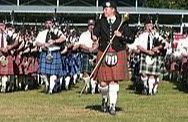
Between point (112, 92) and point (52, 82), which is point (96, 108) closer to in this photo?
point (112, 92)

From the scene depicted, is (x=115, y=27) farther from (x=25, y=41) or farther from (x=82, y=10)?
(x=82, y=10)

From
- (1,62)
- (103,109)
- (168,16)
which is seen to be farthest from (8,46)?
(168,16)

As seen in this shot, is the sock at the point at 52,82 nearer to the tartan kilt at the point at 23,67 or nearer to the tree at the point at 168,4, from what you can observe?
the tartan kilt at the point at 23,67

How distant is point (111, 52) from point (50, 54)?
449cm

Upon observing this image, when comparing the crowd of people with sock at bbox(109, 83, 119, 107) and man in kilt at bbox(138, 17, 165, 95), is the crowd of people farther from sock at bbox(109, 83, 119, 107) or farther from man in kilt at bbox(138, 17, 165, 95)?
sock at bbox(109, 83, 119, 107)

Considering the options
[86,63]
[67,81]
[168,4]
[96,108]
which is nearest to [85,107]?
[96,108]

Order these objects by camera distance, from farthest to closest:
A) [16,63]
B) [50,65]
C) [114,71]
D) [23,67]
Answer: [23,67] → [16,63] → [50,65] → [114,71]

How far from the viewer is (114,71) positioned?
13.1 meters

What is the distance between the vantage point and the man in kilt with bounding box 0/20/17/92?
17531 millimetres

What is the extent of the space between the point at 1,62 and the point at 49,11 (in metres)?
18.2

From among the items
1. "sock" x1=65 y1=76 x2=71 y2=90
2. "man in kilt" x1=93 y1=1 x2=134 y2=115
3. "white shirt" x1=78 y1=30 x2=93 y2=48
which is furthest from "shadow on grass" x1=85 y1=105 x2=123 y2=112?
"sock" x1=65 y1=76 x2=71 y2=90

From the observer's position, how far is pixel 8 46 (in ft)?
57.6

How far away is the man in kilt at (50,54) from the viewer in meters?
17.2

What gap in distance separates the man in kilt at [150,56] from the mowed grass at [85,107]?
15.9 inches
